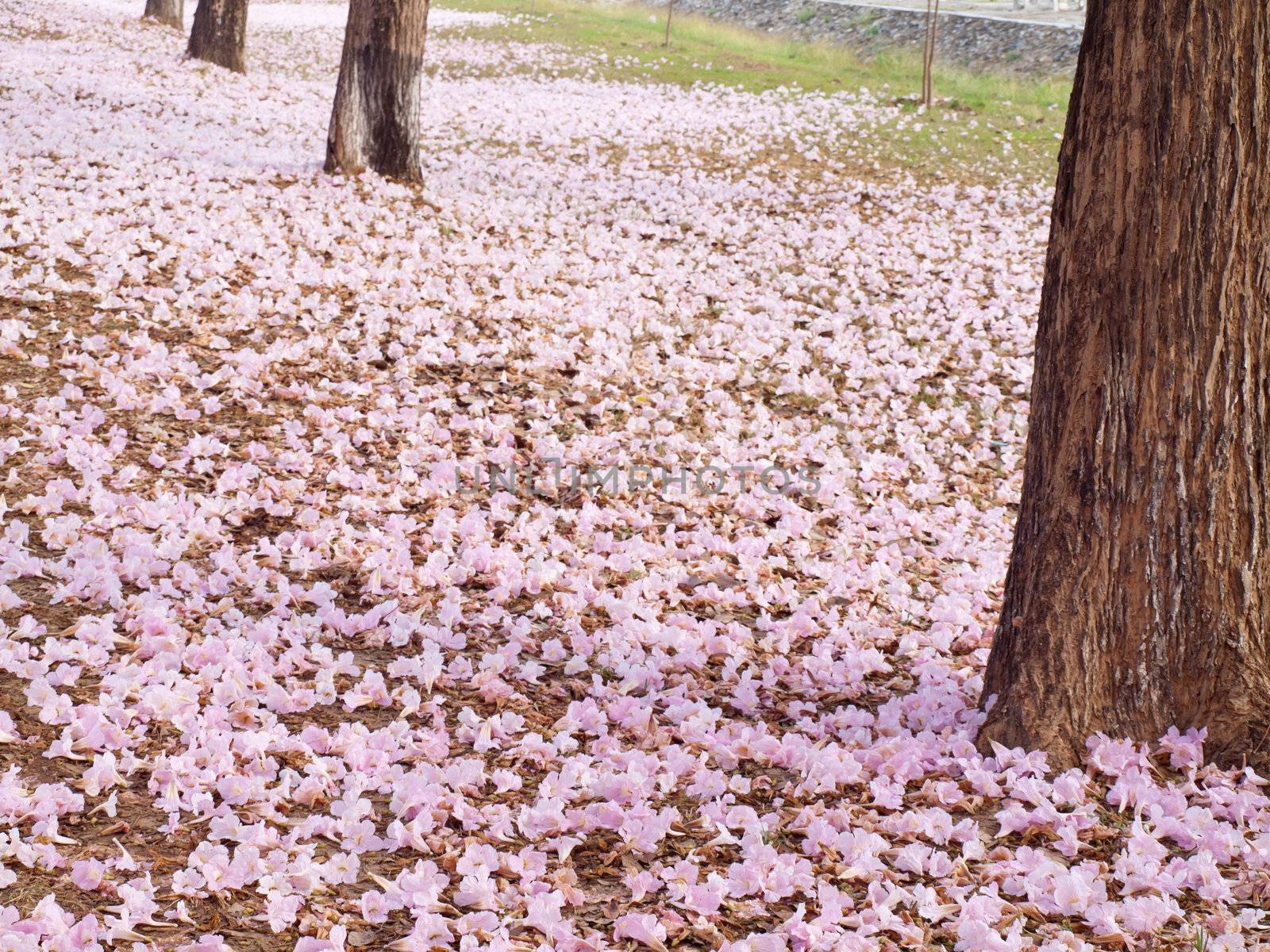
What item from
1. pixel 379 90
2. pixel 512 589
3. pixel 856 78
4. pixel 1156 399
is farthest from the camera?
pixel 856 78

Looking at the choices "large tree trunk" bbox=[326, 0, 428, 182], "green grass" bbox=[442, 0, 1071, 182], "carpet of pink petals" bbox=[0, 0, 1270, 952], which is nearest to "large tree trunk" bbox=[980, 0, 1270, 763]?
"carpet of pink petals" bbox=[0, 0, 1270, 952]

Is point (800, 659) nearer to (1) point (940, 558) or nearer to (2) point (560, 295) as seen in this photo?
(1) point (940, 558)

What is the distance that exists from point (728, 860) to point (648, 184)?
11832 mm

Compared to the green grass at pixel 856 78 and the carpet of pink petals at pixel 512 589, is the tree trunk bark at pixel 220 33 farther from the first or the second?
the green grass at pixel 856 78

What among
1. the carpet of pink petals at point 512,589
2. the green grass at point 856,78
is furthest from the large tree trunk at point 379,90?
the green grass at point 856,78

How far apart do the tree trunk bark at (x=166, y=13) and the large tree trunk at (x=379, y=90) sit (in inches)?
594

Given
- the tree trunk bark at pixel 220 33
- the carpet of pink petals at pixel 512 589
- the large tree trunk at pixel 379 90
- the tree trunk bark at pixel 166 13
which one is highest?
the tree trunk bark at pixel 166 13

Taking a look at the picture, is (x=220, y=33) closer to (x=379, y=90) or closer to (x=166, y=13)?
Result: (x=166, y=13)

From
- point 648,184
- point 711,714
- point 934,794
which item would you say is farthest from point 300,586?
point 648,184

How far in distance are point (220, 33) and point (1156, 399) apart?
61.0 ft

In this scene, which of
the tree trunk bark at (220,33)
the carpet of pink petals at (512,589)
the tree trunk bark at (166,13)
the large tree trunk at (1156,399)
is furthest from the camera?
the tree trunk bark at (166,13)

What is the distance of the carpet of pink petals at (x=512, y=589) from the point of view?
349cm

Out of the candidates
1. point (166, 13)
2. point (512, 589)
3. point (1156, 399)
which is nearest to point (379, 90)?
point (512, 589)

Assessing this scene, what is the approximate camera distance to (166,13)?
2412 centimetres
